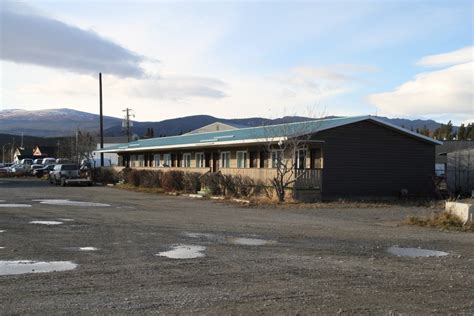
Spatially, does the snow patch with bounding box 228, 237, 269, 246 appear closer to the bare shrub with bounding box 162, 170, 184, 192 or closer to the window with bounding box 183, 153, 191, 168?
the bare shrub with bounding box 162, 170, 184, 192

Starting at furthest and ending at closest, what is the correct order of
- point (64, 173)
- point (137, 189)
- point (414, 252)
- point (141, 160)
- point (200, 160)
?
point (141, 160) < point (64, 173) < point (200, 160) < point (137, 189) < point (414, 252)

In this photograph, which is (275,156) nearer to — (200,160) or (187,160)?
(200,160)

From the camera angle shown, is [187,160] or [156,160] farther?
[156,160]

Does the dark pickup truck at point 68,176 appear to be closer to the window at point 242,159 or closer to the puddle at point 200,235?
the window at point 242,159

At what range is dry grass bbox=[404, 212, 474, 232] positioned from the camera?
609 inches

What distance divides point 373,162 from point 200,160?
45.0ft

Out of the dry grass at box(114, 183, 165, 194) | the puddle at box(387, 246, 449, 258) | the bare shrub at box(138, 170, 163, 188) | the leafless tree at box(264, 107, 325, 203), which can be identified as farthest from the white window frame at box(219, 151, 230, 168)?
the puddle at box(387, 246, 449, 258)

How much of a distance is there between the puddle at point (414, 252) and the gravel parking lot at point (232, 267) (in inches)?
9.5

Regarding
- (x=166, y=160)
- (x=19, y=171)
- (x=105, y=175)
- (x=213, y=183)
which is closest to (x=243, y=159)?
(x=213, y=183)

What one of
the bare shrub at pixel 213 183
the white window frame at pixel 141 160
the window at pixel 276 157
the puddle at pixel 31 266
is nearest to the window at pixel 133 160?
the white window frame at pixel 141 160

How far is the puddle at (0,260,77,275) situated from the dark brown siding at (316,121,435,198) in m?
18.5

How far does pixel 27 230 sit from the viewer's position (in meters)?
14.1

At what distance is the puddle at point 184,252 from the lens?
10.3 metres

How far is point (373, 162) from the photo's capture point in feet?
92.1
